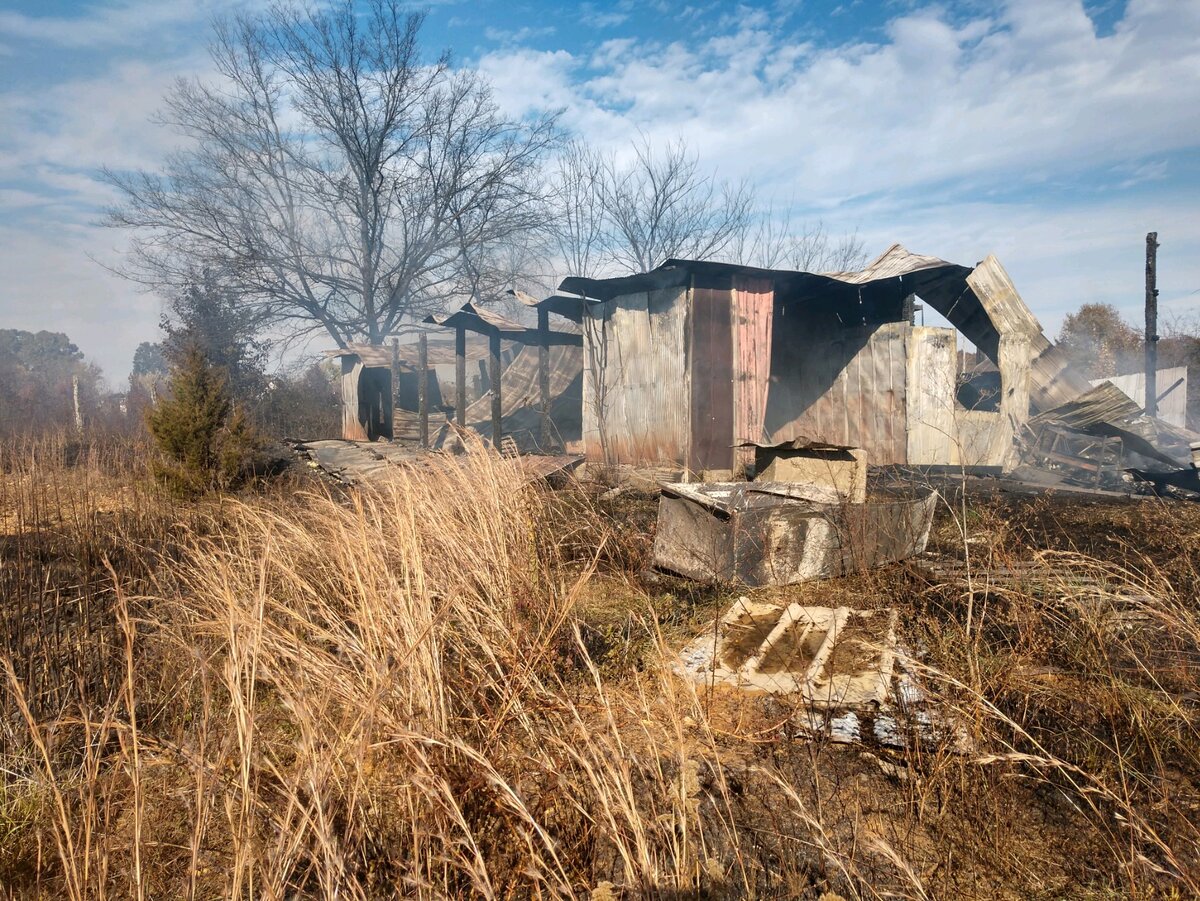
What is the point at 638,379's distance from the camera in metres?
9.99

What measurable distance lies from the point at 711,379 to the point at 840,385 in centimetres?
298

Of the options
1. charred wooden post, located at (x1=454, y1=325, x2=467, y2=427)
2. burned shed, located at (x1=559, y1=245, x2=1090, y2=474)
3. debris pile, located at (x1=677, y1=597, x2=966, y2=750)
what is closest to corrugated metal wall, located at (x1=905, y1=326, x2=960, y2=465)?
burned shed, located at (x1=559, y1=245, x2=1090, y2=474)

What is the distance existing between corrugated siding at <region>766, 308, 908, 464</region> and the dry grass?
6990mm

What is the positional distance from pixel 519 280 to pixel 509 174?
3.76 meters

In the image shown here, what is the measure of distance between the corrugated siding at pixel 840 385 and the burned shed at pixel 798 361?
19mm

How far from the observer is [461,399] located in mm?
13461

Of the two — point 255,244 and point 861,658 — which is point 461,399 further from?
point 255,244

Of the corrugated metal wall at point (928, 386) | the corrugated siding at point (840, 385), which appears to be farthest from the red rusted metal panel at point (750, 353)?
the corrugated metal wall at point (928, 386)

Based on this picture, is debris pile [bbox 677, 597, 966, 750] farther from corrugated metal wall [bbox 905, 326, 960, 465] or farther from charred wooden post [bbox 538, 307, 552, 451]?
charred wooden post [bbox 538, 307, 552, 451]

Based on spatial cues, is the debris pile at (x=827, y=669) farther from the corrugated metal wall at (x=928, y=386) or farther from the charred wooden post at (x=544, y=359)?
the charred wooden post at (x=544, y=359)

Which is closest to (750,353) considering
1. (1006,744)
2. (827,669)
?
(827,669)

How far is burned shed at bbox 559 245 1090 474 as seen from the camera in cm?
925

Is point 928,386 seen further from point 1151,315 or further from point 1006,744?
point 1151,315

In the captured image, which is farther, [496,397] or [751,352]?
[496,397]
